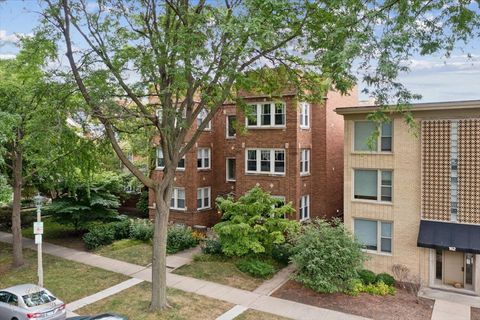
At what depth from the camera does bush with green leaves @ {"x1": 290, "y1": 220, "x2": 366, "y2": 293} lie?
53.0 ft

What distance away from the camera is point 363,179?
64.0ft

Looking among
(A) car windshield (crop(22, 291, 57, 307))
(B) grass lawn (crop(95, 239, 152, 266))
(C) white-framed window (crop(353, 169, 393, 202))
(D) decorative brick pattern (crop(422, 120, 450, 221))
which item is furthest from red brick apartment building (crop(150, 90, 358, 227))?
(A) car windshield (crop(22, 291, 57, 307))

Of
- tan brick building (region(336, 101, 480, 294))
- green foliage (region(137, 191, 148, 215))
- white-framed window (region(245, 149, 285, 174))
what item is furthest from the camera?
green foliage (region(137, 191, 148, 215))

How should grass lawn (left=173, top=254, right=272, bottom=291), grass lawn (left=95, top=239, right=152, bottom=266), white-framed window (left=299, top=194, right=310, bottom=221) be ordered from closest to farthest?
1. grass lawn (left=173, top=254, right=272, bottom=291)
2. grass lawn (left=95, top=239, right=152, bottom=266)
3. white-framed window (left=299, top=194, right=310, bottom=221)

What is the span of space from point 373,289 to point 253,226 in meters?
6.41

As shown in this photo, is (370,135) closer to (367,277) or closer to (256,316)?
(367,277)

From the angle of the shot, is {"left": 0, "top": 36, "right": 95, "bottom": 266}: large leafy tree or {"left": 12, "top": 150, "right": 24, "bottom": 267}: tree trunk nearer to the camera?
{"left": 0, "top": 36, "right": 95, "bottom": 266}: large leafy tree

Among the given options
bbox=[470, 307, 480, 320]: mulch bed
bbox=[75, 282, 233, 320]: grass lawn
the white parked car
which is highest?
the white parked car

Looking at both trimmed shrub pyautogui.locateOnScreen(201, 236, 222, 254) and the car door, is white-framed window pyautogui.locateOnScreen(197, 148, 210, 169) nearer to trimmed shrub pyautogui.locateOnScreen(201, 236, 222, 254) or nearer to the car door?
trimmed shrub pyautogui.locateOnScreen(201, 236, 222, 254)

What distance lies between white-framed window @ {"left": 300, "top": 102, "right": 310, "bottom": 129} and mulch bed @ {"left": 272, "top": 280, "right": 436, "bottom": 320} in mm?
9995

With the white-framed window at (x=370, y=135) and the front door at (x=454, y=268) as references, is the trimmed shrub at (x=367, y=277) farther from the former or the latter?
the white-framed window at (x=370, y=135)

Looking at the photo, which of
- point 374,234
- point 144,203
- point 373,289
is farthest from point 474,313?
point 144,203

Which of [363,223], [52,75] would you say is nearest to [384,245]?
[363,223]

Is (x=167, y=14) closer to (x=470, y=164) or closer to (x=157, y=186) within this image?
(x=157, y=186)
